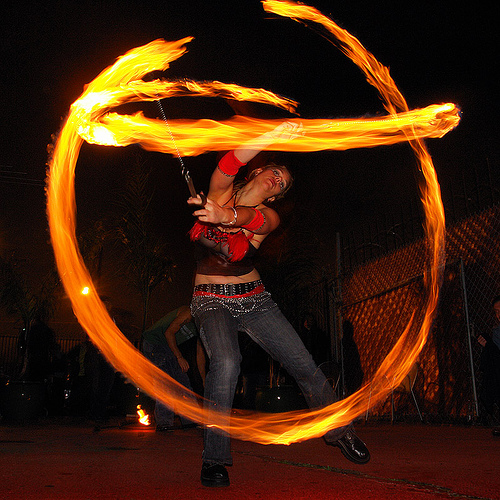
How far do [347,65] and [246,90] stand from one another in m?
2.10

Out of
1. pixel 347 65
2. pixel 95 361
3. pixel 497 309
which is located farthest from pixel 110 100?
pixel 497 309

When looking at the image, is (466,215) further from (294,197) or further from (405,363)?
(294,197)

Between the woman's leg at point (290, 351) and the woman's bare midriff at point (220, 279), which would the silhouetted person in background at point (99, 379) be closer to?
the woman's bare midriff at point (220, 279)

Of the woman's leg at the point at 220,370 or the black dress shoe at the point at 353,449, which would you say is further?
the black dress shoe at the point at 353,449

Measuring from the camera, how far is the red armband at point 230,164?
278 cm

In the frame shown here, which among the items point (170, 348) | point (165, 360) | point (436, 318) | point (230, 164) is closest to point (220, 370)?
point (230, 164)

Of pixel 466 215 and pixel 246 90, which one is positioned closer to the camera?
pixel 246 90

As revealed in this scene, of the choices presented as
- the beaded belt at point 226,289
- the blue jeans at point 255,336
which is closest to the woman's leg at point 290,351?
the blue jeans at point 255,336

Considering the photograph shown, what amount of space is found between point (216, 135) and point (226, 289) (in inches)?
74.4

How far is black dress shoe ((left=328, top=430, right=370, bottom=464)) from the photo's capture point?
120 inches

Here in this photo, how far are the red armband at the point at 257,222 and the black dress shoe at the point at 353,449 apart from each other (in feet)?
4.41

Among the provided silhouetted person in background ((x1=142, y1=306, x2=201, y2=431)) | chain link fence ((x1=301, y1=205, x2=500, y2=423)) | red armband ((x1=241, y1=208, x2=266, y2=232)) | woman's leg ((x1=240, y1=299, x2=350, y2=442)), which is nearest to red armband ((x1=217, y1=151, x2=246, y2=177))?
red armband ((x1=241, y1=208, x2=266, y2=232))

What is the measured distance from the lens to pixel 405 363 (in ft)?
23.8

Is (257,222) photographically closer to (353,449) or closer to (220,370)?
(220,370)
